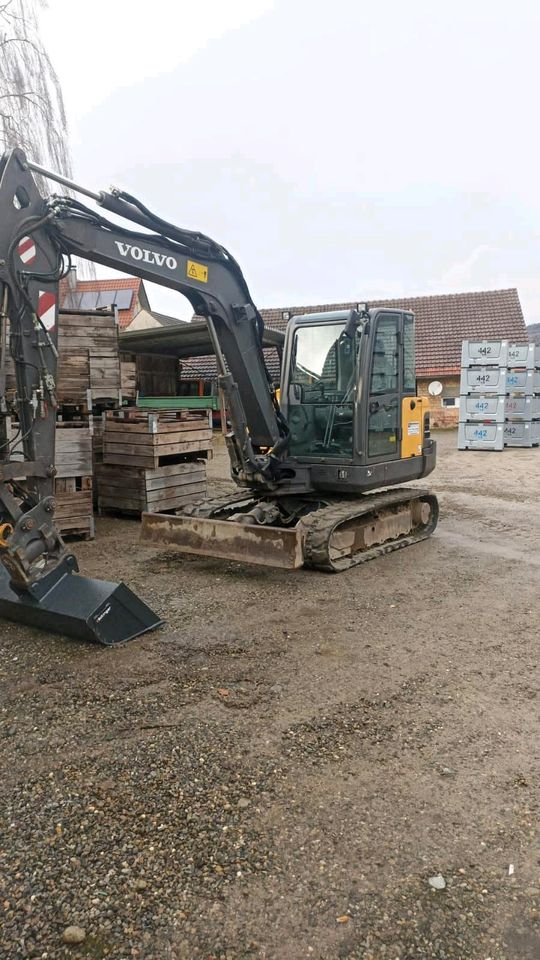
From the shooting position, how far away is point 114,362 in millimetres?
8352

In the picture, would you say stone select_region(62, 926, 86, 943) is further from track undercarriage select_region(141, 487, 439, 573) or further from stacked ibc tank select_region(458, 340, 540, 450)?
stacked ibc tank select_region(458, 340, 540, 450)

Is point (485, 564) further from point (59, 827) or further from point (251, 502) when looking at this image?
point (59, 827)

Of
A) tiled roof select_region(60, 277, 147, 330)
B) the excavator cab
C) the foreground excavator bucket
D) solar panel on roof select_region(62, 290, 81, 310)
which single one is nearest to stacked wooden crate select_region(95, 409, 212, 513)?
the excavator cab

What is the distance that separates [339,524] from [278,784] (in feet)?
12.6

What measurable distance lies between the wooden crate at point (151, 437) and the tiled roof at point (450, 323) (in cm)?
1582

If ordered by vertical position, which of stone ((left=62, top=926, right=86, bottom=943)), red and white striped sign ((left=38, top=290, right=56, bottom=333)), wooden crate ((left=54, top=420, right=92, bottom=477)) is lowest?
stone ((left=62, top=926, right=86, bottom=943))

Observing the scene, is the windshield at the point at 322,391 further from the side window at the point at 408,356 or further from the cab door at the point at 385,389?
the side window at the point at 408,356

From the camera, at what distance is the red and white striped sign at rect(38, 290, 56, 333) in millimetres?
4590

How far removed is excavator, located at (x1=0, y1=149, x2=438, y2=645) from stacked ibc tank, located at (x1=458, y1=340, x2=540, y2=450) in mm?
10179

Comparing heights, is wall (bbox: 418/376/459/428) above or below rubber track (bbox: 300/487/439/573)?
above

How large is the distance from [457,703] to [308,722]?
908mm

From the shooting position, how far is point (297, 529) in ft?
20.0

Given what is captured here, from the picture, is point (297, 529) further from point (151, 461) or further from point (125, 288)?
point (125, 288)

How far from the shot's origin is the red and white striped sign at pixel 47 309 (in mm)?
4590
